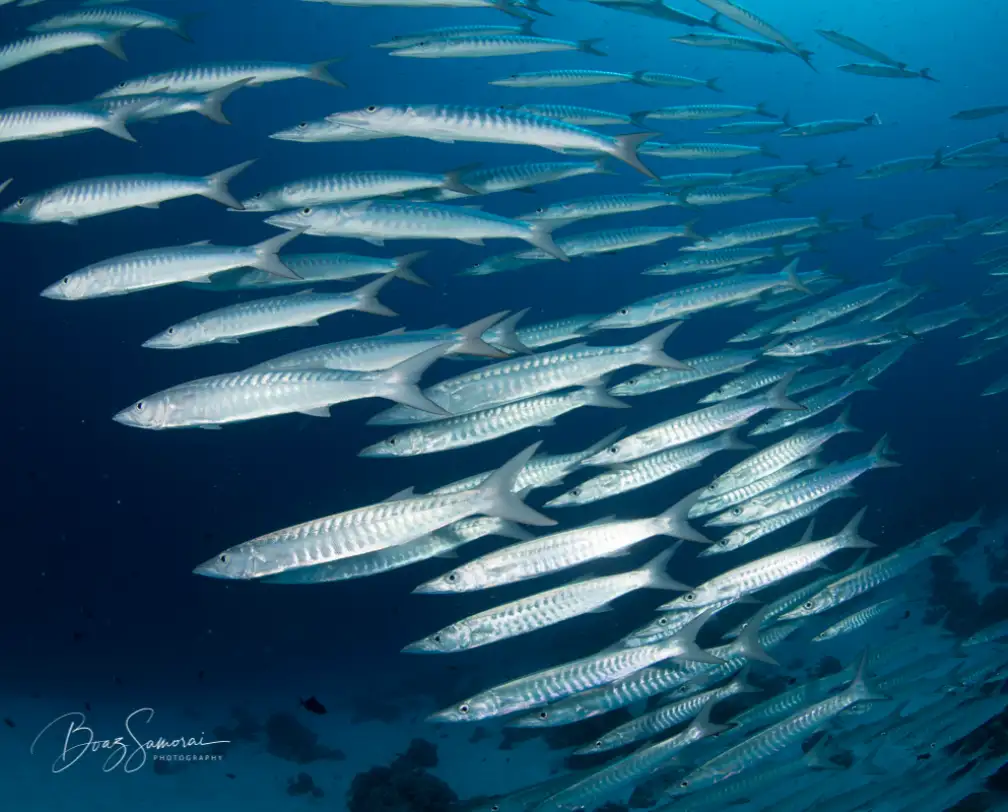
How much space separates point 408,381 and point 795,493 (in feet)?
13.1

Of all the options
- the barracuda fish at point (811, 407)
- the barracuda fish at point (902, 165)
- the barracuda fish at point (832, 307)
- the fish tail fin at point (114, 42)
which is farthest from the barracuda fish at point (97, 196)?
the barracuda fish at point (902, 165)

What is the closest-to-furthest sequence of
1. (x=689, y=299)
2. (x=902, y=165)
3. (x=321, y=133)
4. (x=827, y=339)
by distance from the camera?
(x=321, y=133) < (x=689, y=299) < (x=827, y=339) < (x=902, y=165)

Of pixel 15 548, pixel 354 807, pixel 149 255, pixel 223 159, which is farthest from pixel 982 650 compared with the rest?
pixel 223 159

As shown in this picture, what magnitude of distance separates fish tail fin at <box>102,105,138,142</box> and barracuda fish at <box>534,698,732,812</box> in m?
6.33

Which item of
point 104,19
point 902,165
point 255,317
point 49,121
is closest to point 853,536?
point 255,317

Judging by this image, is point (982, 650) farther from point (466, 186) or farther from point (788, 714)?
point (466, 186)

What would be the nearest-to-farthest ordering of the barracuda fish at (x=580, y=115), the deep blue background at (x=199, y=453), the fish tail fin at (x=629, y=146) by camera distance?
the fish tail fin at (x=629, y=146) < the barracuda fish at (x=580, y=115) < the deep blue background at (x=199, y=453)

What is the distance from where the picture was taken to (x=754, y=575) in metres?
5.16

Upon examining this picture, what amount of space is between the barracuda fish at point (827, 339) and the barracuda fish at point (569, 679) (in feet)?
12.2

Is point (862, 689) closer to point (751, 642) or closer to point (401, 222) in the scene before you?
point (751, 642)

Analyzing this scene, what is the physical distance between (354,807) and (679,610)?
262 inches

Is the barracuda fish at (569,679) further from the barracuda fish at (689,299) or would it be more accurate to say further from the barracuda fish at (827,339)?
the barracuda fish at (827,339)

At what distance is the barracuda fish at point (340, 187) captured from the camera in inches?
203
